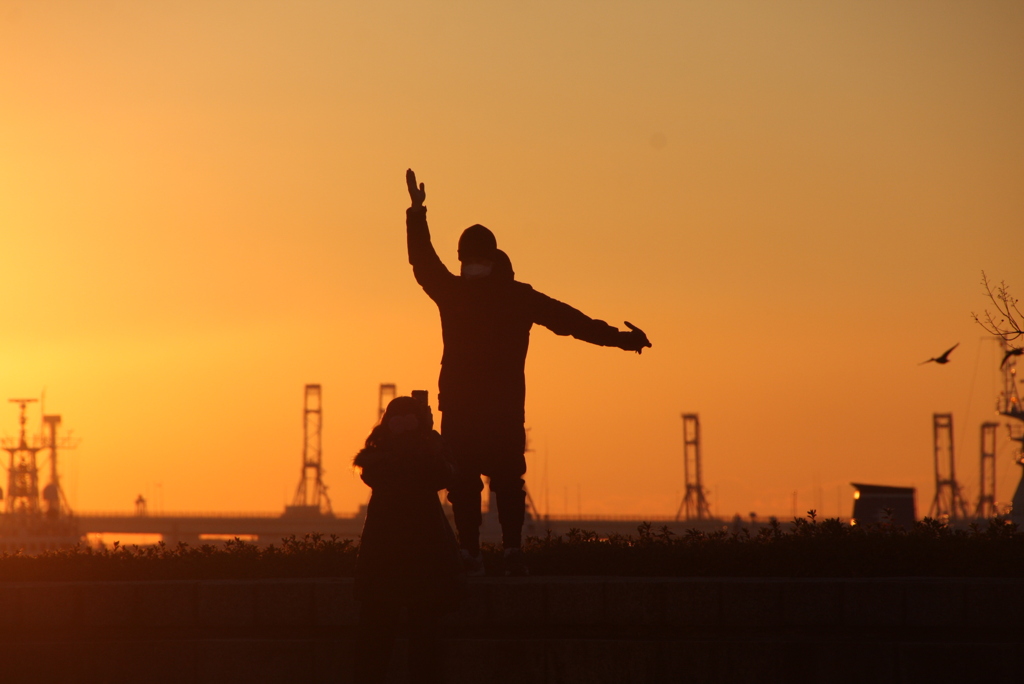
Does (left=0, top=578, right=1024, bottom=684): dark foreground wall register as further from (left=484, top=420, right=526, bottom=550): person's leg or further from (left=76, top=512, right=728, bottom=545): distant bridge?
(left=76, top=512, right=728, bottom=545): distant bridge

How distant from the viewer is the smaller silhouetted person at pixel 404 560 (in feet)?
22.4

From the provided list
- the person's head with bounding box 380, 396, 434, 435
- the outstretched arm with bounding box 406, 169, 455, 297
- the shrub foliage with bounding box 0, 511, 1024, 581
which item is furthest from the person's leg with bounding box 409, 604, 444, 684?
the outstretched arm with bounding box 406, 169, 455, 297

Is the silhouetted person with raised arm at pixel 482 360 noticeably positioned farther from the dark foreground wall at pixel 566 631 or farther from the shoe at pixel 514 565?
the dark foreground wall at pixel 566 631

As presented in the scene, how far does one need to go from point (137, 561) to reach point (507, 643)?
11.1ft

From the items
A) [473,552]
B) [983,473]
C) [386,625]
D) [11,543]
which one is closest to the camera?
[386,625]

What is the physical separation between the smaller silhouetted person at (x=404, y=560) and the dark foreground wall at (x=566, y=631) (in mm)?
1053

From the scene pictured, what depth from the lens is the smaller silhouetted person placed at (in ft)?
22.4

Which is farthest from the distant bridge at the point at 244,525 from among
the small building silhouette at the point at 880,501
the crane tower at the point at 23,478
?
the small building silhouette at the point at 880,501

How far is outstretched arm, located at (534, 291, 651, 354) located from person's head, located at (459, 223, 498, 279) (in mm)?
419

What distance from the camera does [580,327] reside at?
9117 millimetres

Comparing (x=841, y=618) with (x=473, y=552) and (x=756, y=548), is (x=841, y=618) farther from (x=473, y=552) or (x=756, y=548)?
(x=473, y=552)

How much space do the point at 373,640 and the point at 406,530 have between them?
639 millimetres

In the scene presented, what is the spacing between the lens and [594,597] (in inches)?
326

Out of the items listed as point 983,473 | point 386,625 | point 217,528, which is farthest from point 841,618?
point 983,473
